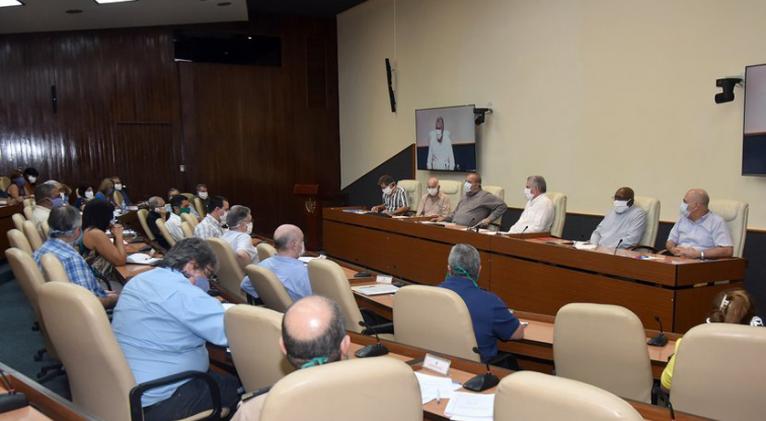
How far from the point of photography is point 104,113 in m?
10.5

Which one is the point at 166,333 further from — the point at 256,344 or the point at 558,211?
the point at 558,211

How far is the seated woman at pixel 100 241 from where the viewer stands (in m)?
4.44

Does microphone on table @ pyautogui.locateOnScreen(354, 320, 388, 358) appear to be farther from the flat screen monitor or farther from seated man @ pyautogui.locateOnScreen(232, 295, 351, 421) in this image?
the flat screen monitor

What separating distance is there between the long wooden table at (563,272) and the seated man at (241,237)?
2066 millimetres

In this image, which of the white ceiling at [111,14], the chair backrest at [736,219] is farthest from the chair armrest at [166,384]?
the white ceiling at [111,14]

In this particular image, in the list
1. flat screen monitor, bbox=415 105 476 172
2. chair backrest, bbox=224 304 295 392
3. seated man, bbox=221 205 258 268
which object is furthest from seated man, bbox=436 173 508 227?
chair backrest, bbox=224 304 295 392

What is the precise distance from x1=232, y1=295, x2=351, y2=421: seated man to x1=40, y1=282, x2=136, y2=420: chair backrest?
2.84 ft

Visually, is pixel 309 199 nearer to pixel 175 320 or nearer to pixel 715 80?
pixel 715 80

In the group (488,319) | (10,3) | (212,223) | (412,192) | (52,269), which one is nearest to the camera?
(488,319)

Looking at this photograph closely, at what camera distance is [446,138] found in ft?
29.5

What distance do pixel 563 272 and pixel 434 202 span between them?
312cm

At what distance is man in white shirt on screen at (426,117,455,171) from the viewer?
8.97 metres

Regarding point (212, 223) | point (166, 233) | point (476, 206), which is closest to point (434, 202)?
point (476, 206)

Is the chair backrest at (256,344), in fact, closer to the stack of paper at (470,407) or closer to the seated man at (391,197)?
the stack of paper at (470,407)
